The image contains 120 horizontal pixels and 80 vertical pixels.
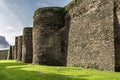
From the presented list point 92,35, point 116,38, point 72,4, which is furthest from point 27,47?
point 116,38

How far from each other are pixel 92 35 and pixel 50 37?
9.04 metres

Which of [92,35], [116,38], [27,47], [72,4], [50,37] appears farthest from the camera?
[27,47]

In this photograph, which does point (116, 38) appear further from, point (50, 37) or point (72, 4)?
point (50, 37)

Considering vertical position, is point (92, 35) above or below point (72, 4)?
below

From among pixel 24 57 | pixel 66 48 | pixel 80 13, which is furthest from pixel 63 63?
pixel 24 57

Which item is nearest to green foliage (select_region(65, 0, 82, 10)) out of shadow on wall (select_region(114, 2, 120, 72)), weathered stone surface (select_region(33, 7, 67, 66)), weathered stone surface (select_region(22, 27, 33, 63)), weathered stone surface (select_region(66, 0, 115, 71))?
weathered stone surface (select_region(66, 0, 115, 71))

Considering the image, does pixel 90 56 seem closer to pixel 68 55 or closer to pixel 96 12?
pixel 96 12

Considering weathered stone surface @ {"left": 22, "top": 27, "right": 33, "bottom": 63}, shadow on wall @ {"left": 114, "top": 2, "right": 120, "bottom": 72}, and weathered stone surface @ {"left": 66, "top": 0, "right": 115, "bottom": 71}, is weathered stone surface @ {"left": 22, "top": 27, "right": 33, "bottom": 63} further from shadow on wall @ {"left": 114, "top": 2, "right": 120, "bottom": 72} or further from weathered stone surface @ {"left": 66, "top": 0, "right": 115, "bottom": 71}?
shadow on wall @ {"left": 114, "top": 2, "right": 120, "bottom": 72}

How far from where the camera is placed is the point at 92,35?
25219 mm

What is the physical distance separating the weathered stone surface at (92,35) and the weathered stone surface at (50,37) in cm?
238

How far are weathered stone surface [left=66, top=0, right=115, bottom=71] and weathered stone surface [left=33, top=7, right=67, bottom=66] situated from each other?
93.8 inches

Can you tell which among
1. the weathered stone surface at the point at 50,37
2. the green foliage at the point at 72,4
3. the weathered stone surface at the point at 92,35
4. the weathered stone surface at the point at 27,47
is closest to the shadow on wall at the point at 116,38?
the weathered stone surface at the point at 92,35

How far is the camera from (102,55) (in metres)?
23.3

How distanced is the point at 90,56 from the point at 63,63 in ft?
24.1
